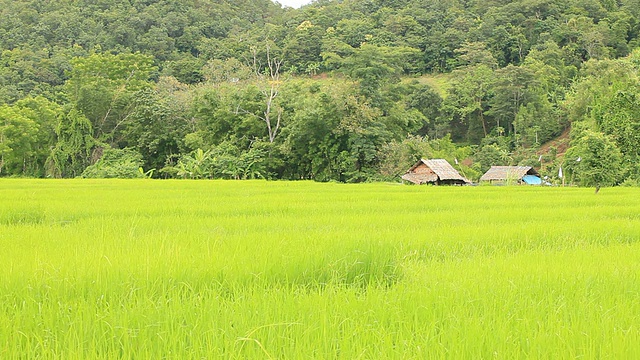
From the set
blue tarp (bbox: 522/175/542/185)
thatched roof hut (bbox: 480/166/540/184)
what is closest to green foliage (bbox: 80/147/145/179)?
thatched roof hut (bbox: 480/166/540/184)

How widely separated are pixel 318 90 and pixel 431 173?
8849 mm

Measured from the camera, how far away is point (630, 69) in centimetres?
3441

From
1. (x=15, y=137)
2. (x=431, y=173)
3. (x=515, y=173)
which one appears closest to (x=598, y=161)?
(x=431, y=173)

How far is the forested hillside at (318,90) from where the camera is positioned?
25.8 metres

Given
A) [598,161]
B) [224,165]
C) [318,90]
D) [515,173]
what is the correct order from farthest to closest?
1. [515,173]
2. [318,90]
3. [224,165]
4. [598,161]

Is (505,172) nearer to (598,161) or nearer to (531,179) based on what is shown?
(531,179)

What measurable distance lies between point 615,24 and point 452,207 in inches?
2345

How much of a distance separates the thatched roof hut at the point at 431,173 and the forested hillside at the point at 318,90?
2.86 ft

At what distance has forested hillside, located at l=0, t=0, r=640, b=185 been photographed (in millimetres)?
25828

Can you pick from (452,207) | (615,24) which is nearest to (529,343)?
(452,207)

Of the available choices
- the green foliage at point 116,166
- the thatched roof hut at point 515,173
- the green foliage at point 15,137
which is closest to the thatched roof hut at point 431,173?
the thatched roof hut at point 515,173

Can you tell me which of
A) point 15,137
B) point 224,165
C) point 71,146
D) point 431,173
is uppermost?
point 15,137

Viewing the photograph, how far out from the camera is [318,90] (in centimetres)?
3019

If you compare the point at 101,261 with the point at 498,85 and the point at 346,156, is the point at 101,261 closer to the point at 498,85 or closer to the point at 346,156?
the point at 346,156
